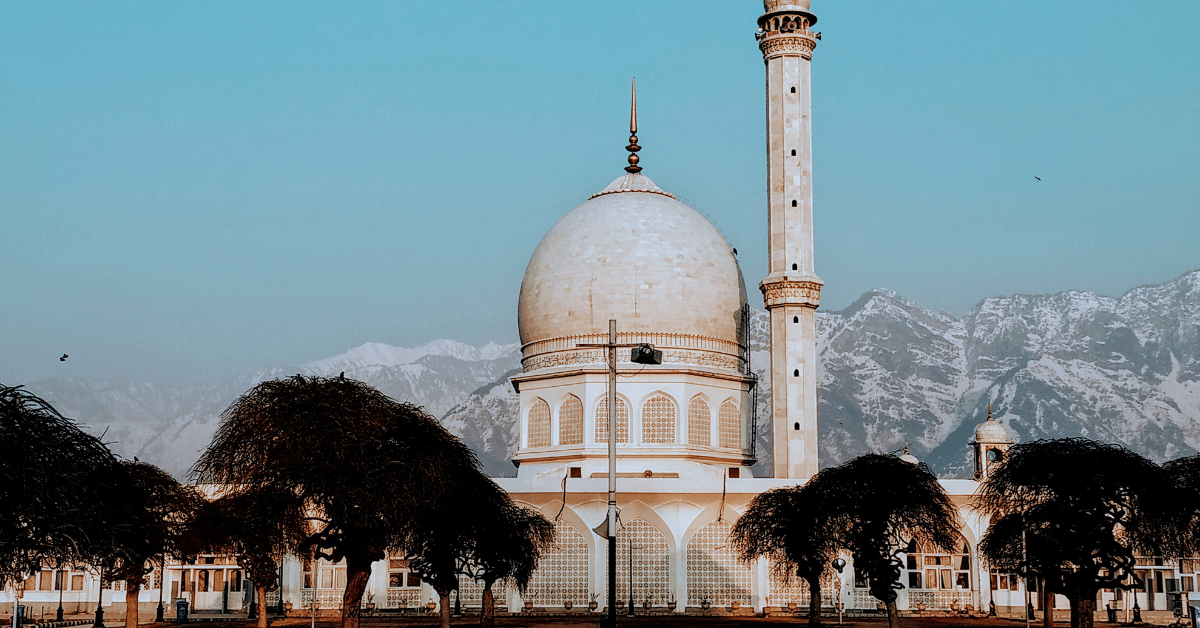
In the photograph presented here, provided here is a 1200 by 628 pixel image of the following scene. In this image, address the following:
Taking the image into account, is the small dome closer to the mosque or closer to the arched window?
the mosque

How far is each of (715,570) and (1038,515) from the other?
20.6 m

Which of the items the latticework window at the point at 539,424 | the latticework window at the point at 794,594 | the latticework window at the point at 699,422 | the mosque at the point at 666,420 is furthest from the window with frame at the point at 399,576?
the latticework window at the point at 794,594

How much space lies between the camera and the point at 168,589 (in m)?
53.7

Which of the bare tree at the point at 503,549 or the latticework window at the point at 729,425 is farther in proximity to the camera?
the latticework window at the point at 729,425

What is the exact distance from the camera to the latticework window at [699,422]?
2174 inches

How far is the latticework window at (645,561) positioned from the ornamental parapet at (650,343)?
23.3 ft

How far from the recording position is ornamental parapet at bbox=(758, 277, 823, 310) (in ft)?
178

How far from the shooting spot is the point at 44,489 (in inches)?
870

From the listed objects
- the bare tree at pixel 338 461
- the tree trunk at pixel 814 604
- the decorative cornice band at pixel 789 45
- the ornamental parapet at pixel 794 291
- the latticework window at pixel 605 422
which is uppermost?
the decorative cornice band at pixel 789 45

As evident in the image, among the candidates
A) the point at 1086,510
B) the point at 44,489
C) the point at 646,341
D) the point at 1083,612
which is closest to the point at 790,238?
the point at 646,341

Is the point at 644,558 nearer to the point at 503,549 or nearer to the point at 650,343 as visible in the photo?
the point at 650,343

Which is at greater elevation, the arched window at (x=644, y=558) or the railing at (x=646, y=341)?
the railing at (x=646, y=341)

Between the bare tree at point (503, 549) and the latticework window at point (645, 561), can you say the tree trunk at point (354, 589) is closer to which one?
the bare tree at point (503, 549)

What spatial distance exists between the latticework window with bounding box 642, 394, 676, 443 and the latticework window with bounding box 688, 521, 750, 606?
4.46 m
